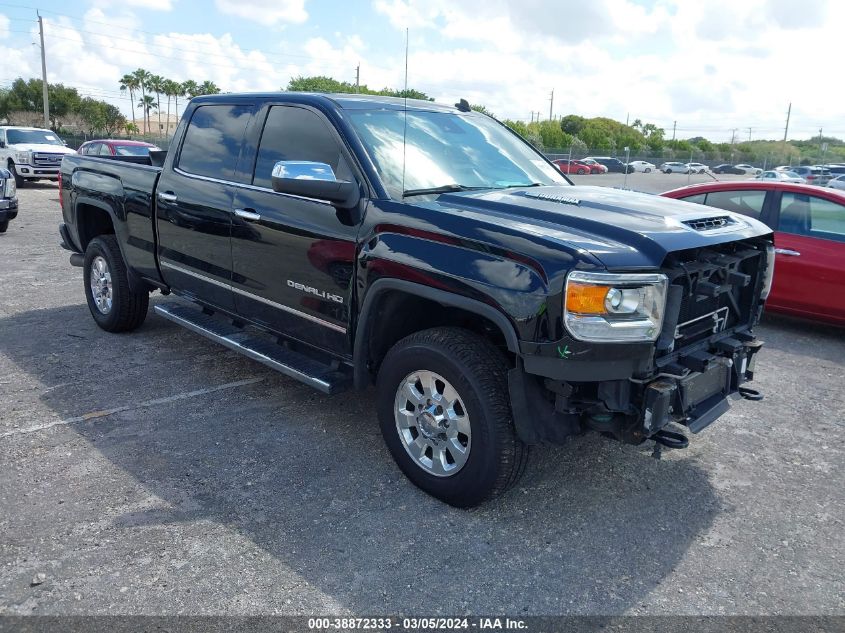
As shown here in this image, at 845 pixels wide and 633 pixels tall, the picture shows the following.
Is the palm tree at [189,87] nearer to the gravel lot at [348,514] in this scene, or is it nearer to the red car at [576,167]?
the red car at [576,167]

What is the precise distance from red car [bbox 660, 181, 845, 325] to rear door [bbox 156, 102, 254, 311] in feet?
16.9

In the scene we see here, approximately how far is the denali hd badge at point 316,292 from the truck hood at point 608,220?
79 cm

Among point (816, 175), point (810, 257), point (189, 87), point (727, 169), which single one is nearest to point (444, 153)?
point (810, 257)

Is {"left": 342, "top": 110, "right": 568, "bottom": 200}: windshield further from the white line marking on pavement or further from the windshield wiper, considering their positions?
the white line marking on pavement

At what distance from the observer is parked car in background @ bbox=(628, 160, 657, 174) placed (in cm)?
5191

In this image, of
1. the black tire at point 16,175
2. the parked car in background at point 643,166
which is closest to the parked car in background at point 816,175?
the parked car in background at point 643,166

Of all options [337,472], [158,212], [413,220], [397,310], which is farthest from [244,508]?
[158,212]

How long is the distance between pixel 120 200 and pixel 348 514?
3599mm

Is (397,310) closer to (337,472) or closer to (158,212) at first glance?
(337,472)

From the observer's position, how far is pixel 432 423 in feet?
11.7

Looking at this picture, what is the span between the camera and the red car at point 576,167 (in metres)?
A: 38.7

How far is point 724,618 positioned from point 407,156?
2741mm

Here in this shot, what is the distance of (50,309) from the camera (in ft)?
23.7

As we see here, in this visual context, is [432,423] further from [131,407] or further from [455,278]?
[131,407]
